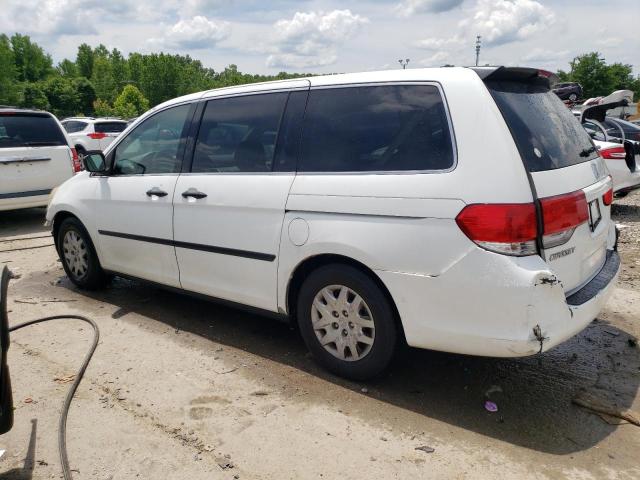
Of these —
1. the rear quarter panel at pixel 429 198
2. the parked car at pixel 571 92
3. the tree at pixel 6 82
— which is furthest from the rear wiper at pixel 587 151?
the tree at pixel 6 82

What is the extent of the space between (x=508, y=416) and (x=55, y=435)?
2.61 meters

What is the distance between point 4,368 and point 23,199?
267 inches

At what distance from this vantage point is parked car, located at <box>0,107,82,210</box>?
8289 millimetres

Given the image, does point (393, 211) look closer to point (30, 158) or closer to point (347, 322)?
point (347, 322)

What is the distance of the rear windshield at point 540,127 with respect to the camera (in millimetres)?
2947

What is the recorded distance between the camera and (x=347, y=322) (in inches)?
135

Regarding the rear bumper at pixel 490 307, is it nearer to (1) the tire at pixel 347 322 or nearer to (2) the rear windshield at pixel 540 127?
(1) the tire at pixel 347 322

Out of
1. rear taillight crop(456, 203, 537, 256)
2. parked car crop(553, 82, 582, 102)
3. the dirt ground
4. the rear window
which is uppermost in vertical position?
parked car crop(553, 82, 582, 102)

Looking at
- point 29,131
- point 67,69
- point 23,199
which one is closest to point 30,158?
point 29,131

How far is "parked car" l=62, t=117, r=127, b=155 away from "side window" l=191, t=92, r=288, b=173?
1465 cm

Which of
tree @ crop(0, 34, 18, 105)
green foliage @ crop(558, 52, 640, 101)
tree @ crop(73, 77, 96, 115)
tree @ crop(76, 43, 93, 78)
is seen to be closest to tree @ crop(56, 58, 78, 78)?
tree @ crop(76, 43, 93, 78)

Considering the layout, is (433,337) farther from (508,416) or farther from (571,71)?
(571,71)

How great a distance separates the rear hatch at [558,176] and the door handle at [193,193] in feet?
7.07

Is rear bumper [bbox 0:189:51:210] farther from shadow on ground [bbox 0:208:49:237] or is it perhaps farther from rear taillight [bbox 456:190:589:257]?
rear taillight [bbox 456:190:589:257]
